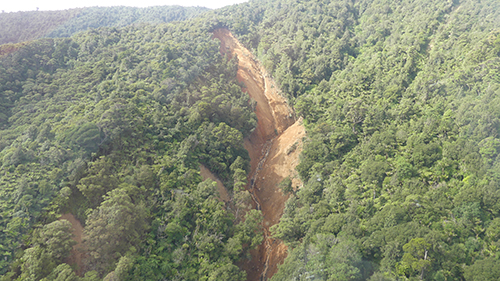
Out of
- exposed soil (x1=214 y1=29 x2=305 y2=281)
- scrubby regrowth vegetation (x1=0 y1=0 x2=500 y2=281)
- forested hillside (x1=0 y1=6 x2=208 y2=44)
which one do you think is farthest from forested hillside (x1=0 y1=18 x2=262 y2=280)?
forested hillside (x1=0 y1=6 x2=208 y2=44)

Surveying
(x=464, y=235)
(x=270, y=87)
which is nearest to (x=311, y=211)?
(x=464, y=235)

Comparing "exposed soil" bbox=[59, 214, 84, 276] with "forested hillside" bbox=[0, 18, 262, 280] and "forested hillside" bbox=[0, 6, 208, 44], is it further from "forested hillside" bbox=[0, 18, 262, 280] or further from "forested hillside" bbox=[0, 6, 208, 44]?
"forested hillside" bbox=[0, 6, 208, 44]

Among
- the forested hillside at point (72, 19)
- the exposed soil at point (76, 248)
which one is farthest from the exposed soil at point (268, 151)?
the forested hillside at point (72, 19)

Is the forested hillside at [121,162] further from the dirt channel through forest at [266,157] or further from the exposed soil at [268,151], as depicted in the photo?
the exposed soil at [268,151]

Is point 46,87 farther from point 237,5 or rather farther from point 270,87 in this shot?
point 237,5

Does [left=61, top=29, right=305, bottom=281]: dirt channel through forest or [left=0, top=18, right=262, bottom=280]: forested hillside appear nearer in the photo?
[left=0, top=18, right=262, bottom=280]: forested hillside
